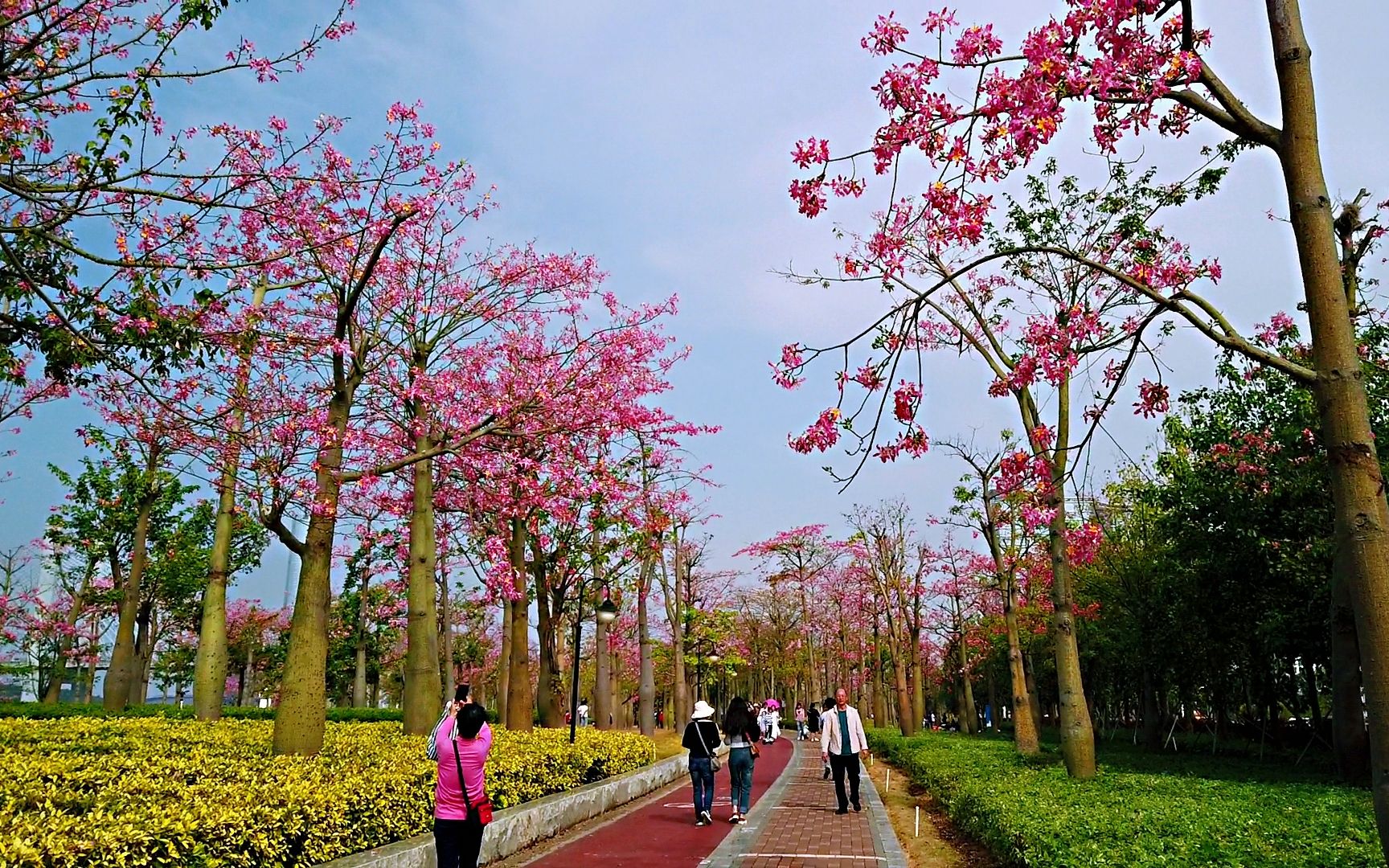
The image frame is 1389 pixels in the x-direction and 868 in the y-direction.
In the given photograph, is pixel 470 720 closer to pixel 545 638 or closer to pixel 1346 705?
pixel 1346 705

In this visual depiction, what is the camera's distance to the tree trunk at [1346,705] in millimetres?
14000

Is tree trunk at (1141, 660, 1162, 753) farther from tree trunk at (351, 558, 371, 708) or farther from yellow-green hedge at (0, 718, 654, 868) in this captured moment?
tree trunk at (351, 558, 371, 708)

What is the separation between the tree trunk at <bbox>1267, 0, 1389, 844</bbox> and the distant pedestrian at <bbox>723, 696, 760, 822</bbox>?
8.41 metres

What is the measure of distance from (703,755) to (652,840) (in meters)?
1.47

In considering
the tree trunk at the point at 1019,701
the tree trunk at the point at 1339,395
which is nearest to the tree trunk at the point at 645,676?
the tree trunk at the point at 1019,701

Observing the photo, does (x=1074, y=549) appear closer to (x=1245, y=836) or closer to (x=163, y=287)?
(x=1245, y=836)

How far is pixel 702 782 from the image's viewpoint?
Result: 11.6m

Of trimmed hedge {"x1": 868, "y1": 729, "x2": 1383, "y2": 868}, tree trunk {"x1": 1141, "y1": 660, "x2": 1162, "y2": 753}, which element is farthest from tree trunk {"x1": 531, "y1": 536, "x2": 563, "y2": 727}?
tree trunk {"x1": 1141, "y1": 660, "x2": 1162, "y2": 753}

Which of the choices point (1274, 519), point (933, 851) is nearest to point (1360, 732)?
point (1274, 519)

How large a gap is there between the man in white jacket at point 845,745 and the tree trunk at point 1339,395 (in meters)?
9.15

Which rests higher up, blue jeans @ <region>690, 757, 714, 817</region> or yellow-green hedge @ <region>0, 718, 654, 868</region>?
yellow-green hedge @ <region>0, 718, 654, 868</region>

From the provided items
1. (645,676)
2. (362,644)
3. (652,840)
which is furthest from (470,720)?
(362,644)

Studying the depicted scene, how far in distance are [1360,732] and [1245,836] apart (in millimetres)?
10556

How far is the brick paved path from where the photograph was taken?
Result: 877 centimetres
